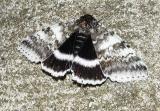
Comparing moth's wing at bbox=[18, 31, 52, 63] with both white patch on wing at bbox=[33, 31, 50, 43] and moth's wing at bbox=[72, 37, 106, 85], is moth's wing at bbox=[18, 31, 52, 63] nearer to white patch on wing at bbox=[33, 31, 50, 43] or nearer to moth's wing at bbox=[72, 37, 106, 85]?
white patch on wing at bbox=[33, 31, 50, 43]

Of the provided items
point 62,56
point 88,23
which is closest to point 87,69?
point 62,56

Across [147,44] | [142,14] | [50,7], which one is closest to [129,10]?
[142,14]

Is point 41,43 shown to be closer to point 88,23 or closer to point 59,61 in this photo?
point 59,61

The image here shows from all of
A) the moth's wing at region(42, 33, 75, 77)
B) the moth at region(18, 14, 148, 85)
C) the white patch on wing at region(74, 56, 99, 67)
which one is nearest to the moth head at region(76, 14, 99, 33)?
the moth at region(18, 14, 148, 85)

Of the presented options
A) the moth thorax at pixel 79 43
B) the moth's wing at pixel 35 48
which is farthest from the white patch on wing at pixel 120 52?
the moth's wing at pixel 35 48

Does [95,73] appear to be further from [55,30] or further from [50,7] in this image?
Result: [50,7]
